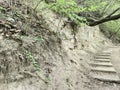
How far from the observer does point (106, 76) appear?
506 cm

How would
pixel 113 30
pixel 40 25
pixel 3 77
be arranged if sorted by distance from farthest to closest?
pixel 113 30 → pixel 40 25 → pixel 3 77

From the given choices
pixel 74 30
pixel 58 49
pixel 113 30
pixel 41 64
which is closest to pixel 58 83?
pixel 41 64

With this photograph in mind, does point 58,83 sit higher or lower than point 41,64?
lower

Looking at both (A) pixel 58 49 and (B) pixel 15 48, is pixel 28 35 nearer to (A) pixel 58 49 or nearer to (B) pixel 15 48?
(B) pixel 15 48

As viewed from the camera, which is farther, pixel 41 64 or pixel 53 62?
pixel 53 62

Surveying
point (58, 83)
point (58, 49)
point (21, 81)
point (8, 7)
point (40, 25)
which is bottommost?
point (58, 83)

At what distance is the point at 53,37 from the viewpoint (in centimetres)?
490

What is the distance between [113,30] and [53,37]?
33.9 feet

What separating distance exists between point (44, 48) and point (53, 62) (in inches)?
17.7

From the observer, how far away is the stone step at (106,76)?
4.80 metres

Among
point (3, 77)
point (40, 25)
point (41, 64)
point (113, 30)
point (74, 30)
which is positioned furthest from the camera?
point (113, 30)

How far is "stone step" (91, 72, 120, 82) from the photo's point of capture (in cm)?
480

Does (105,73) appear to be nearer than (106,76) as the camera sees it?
No

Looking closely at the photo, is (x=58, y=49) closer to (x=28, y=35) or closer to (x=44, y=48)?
(x=44, y=48)
